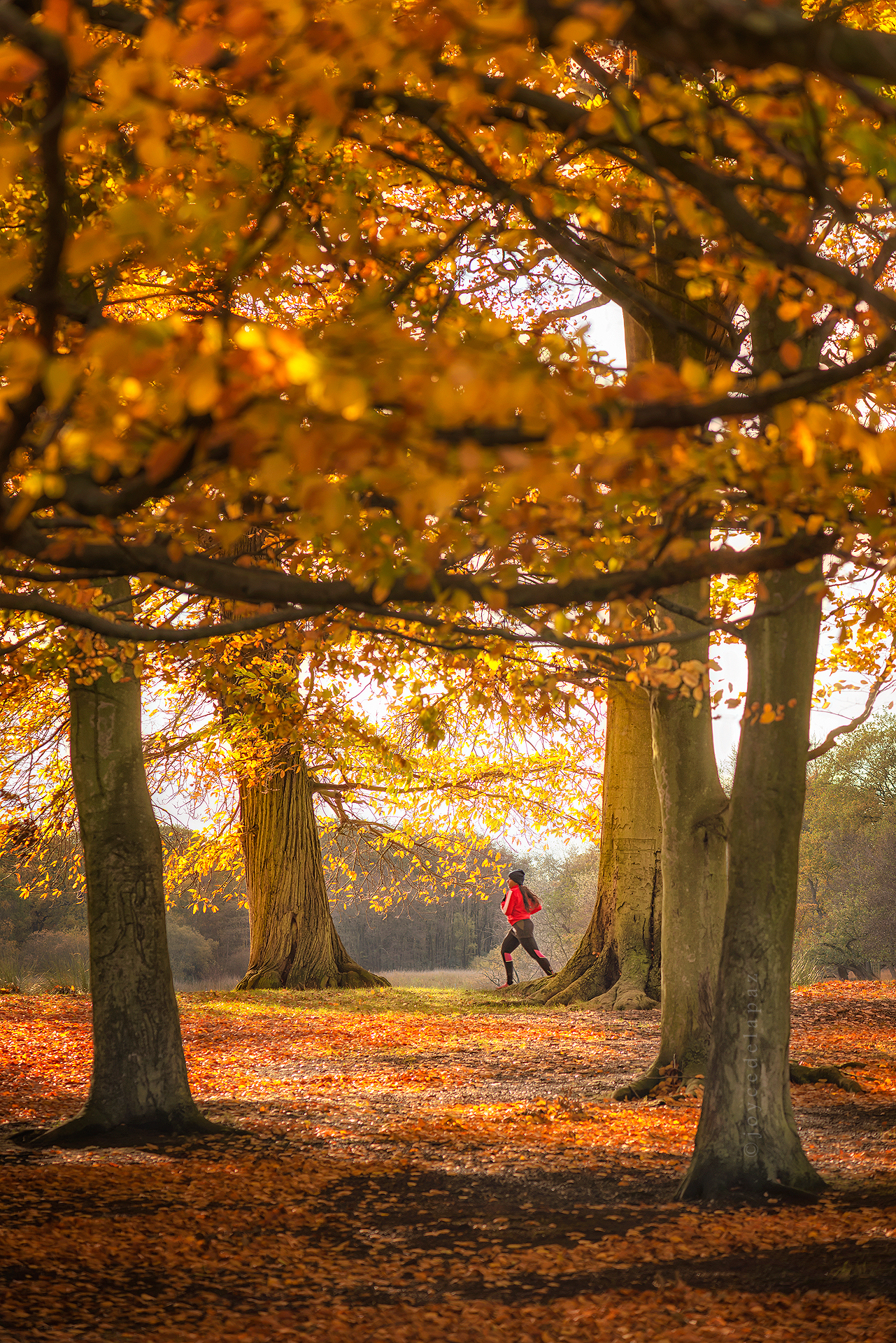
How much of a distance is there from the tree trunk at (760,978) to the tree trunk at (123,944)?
3.33 meters

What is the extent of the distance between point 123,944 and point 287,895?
9.27m

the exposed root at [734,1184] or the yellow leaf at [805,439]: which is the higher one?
the yellow leaf at [805,439]

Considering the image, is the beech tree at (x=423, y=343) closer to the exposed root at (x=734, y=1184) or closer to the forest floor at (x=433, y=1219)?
the exposed root at (x=734, y=1184)

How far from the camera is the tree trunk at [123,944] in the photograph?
632 centimetres

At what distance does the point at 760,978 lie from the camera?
203 inches

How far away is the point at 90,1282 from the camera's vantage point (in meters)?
4.11

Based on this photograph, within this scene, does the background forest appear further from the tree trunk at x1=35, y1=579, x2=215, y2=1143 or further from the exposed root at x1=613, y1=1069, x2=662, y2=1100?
the tree trunk at x1=35, y1=579, x2=215, y2=1143

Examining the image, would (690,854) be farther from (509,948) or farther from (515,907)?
(509,948)

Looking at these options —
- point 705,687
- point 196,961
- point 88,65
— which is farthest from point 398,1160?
point 196,961

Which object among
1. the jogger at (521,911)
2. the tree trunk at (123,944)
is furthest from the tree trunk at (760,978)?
the jogger at (521,911)

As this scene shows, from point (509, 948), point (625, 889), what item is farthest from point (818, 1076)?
point (509, 948)

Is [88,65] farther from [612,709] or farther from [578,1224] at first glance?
[612,709]

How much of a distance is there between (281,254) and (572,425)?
45.8 inches

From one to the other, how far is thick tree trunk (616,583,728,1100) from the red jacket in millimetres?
7550
